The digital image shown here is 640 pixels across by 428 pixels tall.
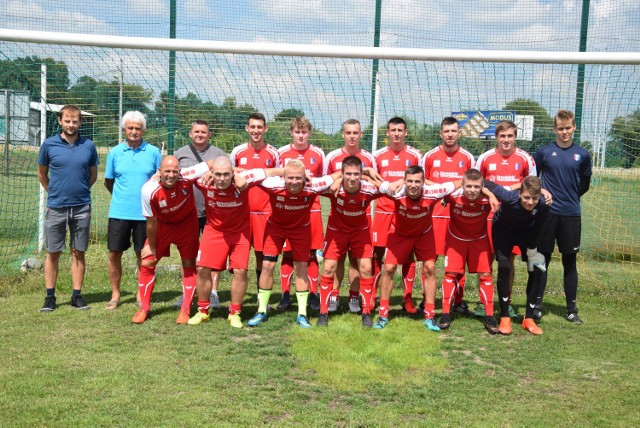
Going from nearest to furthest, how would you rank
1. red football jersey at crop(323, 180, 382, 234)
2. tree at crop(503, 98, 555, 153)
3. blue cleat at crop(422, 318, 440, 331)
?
red football jersey at crop(323, 180, 382, 234) → blue cleat at crop(422, 318, 440, 331) → tree at crop(503, 98, 555, 153)

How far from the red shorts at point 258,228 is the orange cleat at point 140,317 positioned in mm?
1451

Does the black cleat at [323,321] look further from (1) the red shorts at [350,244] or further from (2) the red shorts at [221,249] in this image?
(2) the red shorts at [221,249]

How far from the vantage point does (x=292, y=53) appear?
739 cm

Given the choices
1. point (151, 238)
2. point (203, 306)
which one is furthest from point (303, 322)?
point (151, 238)

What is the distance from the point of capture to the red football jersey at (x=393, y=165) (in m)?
6.82

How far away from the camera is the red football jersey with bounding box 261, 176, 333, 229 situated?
19.3ft

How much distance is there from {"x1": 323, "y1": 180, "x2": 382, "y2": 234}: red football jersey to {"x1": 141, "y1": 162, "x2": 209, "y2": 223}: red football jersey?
1.40 metres

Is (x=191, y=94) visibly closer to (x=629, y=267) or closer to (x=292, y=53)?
(x=292, y=53)

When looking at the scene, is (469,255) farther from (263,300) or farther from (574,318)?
(263,300)

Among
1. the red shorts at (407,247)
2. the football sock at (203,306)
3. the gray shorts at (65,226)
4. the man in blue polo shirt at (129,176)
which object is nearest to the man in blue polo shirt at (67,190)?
the gray shorts at (65,226)

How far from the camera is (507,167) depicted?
6.46m

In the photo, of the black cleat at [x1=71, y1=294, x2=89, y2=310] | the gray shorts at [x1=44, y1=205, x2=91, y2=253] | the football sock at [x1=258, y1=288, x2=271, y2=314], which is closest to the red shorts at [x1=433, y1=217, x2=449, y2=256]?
the football sock at [x1=258, y1=288, x2=271, y2=314]

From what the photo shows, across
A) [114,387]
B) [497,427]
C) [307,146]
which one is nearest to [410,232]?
[307,146]

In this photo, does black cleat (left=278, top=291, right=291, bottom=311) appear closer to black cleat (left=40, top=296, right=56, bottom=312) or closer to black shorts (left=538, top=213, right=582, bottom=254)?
black cleat (left=40, top=296, right=56, bottom=312)
